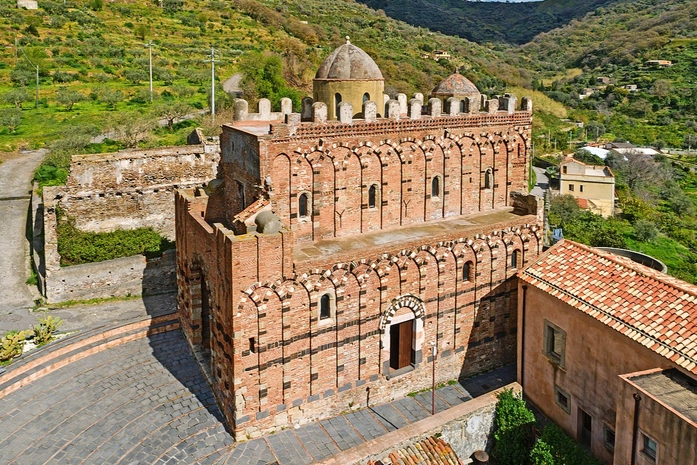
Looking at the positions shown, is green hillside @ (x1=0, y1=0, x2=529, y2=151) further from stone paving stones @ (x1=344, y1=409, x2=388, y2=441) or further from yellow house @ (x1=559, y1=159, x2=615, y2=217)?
stone paving stones @ (x1=344, y1=409, x2=388, y2=441)

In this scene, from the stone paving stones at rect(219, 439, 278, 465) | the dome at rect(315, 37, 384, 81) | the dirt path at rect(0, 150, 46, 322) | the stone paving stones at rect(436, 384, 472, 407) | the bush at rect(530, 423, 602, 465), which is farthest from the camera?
the dirt path at rect(0, 150, 46, 322)

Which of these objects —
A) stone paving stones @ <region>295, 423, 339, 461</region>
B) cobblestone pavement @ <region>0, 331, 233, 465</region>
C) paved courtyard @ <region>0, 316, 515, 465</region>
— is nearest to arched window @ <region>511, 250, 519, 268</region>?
paved courtyard @ <region>0, 316, 515, 465</region>

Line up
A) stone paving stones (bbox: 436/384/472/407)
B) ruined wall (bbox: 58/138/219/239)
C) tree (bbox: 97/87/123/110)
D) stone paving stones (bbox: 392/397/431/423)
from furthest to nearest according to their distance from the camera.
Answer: tree (bbox: 97/87/123/110) < ruined wall (bbox: 58/138/219/239) < stone paving stones (bbox: 436/384/472/407) < stone paving stones (bbox: 392/397/431/423)

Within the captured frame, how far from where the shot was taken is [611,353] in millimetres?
15688

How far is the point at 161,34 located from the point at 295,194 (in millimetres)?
66985

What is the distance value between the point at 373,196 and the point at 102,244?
50.2 ft

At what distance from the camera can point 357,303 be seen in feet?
58.0

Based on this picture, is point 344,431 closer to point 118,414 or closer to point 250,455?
point 250,455

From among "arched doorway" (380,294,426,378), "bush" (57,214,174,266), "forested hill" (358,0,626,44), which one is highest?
"forested hill" (358,0,626,44)

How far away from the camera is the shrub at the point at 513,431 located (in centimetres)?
1794

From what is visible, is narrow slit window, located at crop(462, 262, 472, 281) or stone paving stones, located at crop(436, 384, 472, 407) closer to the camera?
stone paving stones, located at crop(436, 384, 472, 407)

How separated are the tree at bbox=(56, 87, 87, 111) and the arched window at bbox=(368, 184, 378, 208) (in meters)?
38.0

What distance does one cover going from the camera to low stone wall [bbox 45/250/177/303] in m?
25.8

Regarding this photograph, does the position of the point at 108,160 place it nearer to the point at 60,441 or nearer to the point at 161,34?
the point at 60,441
